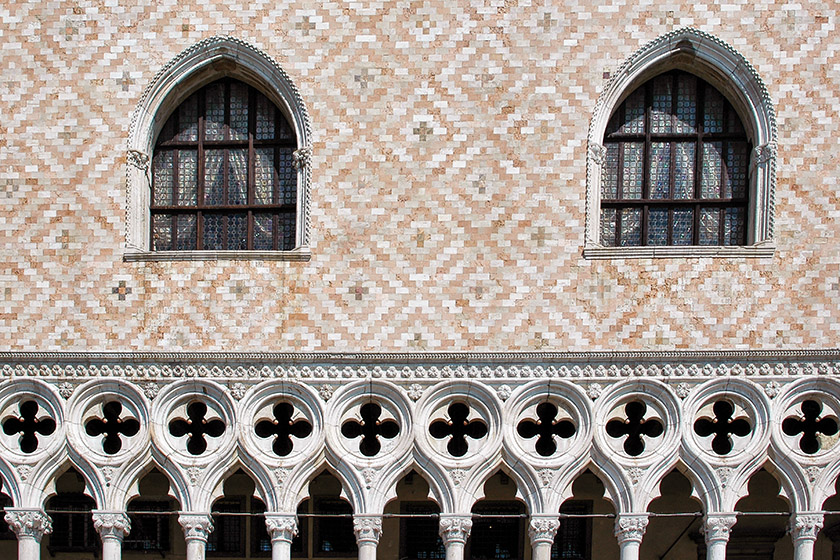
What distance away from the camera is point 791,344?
17.1 meters

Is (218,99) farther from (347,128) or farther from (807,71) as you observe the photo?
(807,71)

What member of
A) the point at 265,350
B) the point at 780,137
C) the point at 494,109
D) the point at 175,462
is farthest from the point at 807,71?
the point at 175,462

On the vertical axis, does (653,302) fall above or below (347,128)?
below

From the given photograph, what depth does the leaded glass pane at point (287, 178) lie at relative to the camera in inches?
721

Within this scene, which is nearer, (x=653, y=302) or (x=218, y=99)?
(x=653, y=302)

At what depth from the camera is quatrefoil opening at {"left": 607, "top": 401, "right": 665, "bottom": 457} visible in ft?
56.7

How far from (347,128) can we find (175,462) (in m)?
4.24

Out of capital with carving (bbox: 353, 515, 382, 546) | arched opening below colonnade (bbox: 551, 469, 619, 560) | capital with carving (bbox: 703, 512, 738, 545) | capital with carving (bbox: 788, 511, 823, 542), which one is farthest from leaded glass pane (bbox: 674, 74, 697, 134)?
capital with carving (bbox: 353, 515, 382, 546)

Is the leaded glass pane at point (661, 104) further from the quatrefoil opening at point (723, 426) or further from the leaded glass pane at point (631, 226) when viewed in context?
the quatrefoil opening at point (723, 426)

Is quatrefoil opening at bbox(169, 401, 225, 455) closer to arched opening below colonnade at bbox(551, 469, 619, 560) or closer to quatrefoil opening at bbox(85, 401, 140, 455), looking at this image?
quatrefoil opening at bbox(85, 401, 140, 455)

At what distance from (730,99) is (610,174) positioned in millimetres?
1614

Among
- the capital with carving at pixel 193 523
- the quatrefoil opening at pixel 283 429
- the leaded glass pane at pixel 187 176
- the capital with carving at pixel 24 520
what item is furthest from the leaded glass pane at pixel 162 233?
the capital with carving at pixel 24 520

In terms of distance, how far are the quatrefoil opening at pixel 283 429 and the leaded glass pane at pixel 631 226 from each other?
420 centimetres

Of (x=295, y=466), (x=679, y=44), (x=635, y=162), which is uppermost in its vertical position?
(x=679, y=44)
